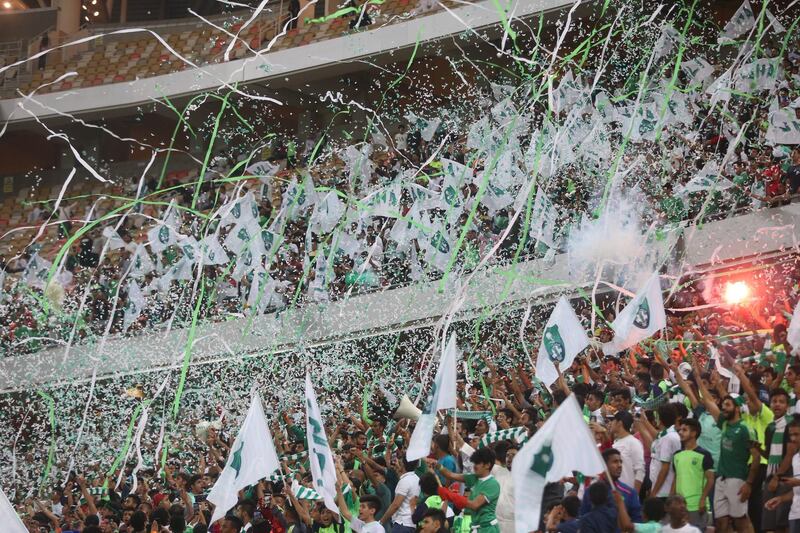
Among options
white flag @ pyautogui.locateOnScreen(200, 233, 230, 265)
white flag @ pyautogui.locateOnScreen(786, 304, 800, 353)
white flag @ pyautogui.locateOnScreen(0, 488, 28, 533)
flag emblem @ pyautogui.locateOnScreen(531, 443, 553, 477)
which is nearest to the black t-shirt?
white flag @ pyautogui.locateOnScreen(786, 304, 800, 353)

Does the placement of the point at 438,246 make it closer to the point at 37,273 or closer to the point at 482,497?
the point at 37,273

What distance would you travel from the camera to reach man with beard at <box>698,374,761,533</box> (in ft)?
19.6

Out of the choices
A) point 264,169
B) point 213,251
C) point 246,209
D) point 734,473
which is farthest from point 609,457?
point 264,169

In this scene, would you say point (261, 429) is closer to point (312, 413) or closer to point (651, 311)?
point (312, 413)

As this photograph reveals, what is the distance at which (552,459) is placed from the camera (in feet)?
16.9

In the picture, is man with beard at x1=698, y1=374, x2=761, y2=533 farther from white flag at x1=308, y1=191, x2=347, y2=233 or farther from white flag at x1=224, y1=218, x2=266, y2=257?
white flag at x1=224, y1=218, x2=266, y2=257

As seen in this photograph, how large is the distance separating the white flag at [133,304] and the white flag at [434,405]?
8.63 meters

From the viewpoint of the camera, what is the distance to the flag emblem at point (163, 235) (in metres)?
15.4

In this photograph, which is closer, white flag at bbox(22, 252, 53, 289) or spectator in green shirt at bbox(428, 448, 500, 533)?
spectator in green shirt at bbox(428, 448, 500, 533)

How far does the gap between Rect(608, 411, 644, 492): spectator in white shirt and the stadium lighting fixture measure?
184 inches

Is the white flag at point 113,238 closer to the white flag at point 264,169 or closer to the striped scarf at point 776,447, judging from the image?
the white flag at point 264,169

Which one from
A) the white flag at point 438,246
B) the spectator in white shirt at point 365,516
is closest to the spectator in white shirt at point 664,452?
the spectator in white shirt at point 365,516

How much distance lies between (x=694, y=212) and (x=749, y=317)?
2079 mm

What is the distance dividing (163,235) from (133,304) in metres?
0.98
